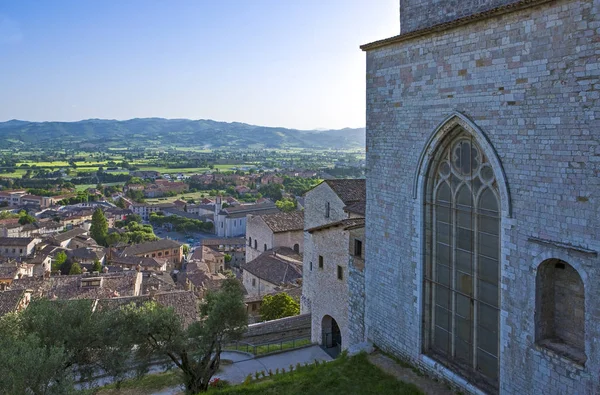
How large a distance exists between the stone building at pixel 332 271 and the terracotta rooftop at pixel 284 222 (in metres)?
16.2

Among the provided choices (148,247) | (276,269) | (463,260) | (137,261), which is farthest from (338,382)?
(148,247)

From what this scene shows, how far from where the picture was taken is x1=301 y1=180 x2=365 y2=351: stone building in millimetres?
17891

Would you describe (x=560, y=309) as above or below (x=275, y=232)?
above

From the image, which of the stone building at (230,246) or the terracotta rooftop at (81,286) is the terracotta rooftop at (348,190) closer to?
the terracotta rooftop at (81,286)

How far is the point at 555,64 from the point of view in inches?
283

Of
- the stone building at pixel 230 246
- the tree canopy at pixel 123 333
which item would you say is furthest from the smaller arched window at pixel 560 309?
the stone building at pixel 230 246

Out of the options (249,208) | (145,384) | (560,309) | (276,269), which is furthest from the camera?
(249,208)

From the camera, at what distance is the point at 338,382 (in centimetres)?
1009

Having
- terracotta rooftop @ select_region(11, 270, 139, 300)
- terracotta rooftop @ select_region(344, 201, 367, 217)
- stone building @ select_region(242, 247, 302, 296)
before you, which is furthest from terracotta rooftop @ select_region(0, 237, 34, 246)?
terracotta rooftop @ select_region(344, 201, 367, 217)

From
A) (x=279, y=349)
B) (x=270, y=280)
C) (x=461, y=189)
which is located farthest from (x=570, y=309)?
(x=270, y=280)

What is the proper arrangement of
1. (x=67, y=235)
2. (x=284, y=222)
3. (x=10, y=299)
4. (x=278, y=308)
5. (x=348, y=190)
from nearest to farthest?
(x=348, y=190)
(x=278, y=308)
(x=10, y=299)
(x=284, y=222)
(x=67, y=235)

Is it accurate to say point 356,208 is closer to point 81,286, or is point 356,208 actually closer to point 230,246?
point 81,286

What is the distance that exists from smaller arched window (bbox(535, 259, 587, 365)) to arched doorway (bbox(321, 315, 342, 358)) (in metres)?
11.7

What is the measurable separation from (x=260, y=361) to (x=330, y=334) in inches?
112
